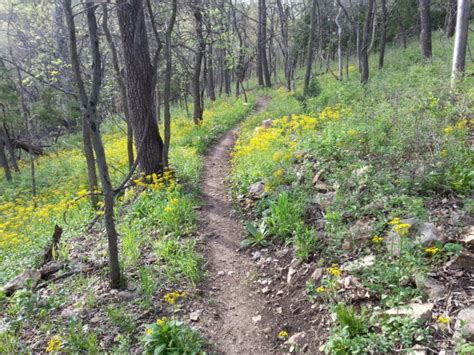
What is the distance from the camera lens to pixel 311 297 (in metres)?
3.75

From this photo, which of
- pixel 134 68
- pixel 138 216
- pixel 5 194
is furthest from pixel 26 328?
pixel 5 194

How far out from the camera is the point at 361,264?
3.70 meters

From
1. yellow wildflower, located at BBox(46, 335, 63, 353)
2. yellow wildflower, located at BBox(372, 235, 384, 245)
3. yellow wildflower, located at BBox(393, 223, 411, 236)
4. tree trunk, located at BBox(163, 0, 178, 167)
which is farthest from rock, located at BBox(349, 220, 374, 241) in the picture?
tree trunk, located at BBox(163, 0, 178, 167)

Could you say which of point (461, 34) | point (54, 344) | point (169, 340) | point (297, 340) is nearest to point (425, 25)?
point (461, 34)

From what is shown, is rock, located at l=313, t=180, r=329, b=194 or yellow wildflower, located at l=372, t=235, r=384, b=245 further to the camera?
rock, located at l=313, t=180, r=329, b=194

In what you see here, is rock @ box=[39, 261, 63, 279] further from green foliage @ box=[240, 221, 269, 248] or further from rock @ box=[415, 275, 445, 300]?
rock @ box=[415, 275, 445, 300]

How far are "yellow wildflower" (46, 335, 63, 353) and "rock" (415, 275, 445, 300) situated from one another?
12.2 ft

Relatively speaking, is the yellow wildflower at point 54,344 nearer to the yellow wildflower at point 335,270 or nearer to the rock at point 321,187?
the yellow wildflower at point 335,270

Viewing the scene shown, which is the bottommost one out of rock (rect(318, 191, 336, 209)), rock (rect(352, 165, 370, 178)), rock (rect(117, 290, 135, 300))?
rock (rect(117, 290, 135, 300))

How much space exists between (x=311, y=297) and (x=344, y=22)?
32554 millimetres

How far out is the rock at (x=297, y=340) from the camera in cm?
335

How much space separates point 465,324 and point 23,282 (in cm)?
541

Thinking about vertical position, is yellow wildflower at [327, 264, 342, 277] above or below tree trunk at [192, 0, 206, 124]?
below

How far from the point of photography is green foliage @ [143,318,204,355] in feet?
10.8
